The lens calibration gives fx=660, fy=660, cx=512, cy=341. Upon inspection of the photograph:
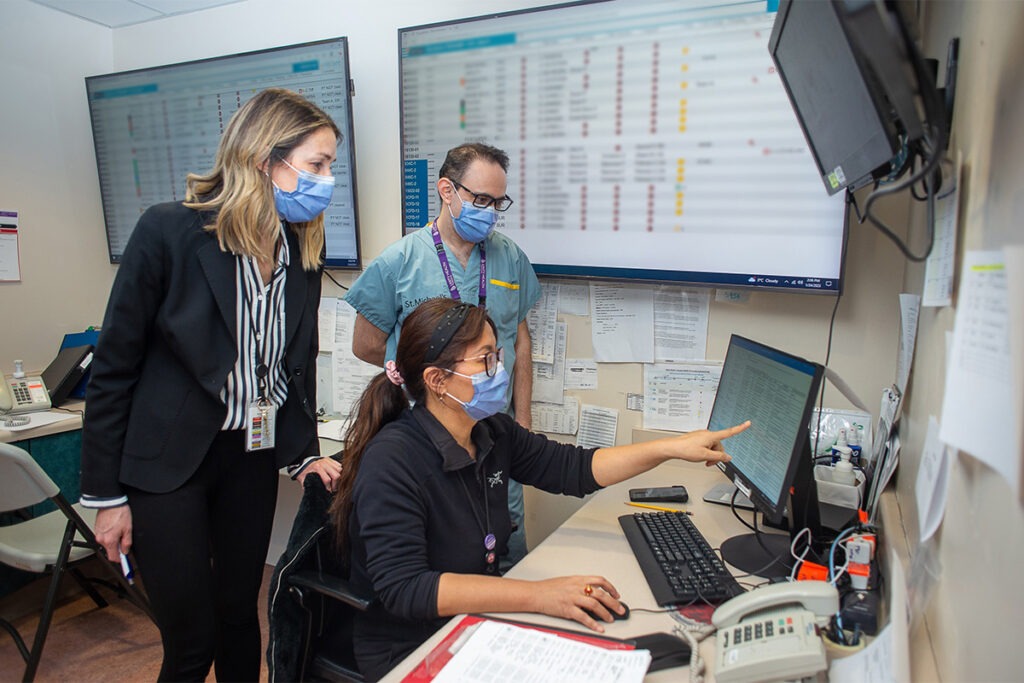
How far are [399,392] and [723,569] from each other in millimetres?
754

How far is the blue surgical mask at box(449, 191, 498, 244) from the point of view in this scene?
192 centimetres

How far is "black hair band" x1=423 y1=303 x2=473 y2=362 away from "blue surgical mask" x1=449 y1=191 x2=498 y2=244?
64cm

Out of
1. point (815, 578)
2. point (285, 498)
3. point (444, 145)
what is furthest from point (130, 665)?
point (815, 578)

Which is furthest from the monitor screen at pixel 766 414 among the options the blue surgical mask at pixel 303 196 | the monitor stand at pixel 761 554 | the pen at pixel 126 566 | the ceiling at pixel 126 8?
the ceiling at pixel 126 8

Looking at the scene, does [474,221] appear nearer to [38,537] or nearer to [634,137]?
[634,137]

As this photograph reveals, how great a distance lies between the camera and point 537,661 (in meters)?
0.97

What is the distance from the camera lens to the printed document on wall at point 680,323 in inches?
82.6

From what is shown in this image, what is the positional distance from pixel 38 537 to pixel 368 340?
1.40 meters

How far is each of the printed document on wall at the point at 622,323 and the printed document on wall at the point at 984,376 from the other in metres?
1.41

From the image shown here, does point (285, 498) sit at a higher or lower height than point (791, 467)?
lower

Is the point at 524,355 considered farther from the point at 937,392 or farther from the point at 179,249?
the point at 937,392

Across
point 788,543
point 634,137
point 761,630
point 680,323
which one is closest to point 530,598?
point 761,630

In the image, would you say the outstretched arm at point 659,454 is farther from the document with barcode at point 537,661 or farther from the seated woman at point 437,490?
the document with barcode at point 537,661

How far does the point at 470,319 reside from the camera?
1.36 metres
